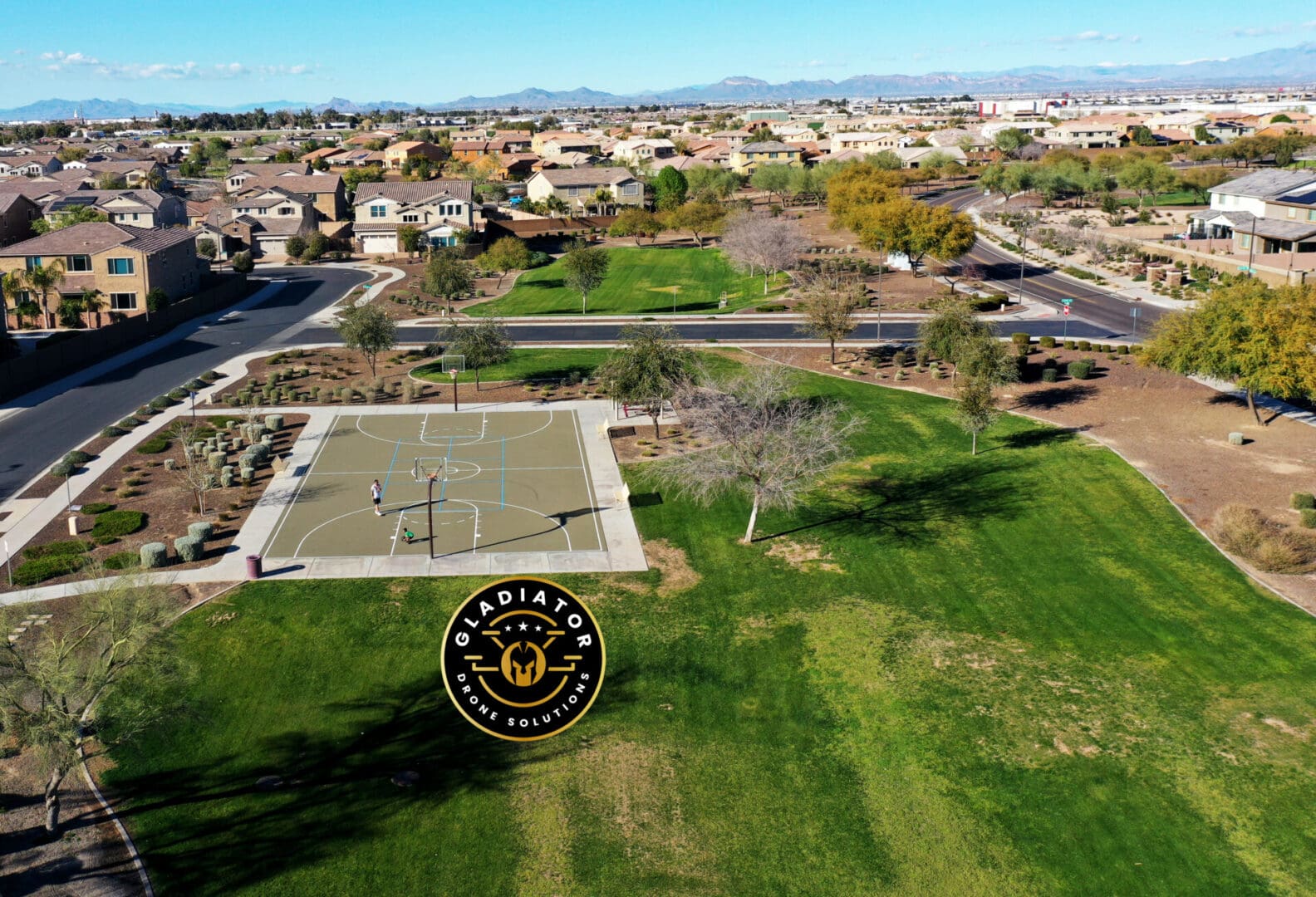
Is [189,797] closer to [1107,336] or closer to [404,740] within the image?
[404,740]

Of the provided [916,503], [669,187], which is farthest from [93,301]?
[669,187]

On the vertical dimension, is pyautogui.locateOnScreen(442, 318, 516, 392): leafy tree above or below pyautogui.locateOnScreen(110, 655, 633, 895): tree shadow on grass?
above

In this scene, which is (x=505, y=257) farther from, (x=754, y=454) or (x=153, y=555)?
(x=153, y=555)

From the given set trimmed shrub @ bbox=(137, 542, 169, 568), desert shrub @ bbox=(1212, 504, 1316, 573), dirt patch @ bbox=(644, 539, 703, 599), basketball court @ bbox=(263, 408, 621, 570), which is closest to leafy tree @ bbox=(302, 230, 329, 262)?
basketball court @ bbox=(263, 408, 621, 570)

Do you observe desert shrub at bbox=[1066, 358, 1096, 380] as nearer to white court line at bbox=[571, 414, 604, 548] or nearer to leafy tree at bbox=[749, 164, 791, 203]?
white court line at bbox=[571, 414, 604, 548]

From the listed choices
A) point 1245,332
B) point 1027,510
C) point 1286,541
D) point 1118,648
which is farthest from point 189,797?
point 1245,332

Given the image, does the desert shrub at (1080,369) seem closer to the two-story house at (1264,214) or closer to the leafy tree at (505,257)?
the two-story house at (1264,214)

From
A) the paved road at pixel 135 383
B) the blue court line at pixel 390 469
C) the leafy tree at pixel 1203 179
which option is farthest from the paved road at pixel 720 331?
the leafy tree at pixel 1203 179
